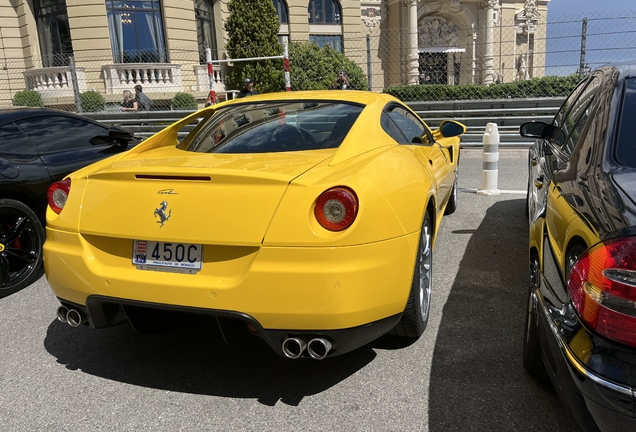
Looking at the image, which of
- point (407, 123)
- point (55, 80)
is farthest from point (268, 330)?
point (55, 80)

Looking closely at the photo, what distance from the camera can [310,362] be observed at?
2949mm

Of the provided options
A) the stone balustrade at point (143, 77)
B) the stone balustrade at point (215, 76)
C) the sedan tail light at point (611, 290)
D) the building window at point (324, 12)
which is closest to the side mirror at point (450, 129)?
the sedan tail light at point (611, 290)

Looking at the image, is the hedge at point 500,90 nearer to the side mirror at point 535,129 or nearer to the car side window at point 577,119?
the side mirror at point 535,129

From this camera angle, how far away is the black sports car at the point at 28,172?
4219mm

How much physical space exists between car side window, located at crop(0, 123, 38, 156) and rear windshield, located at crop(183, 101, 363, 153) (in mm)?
1892

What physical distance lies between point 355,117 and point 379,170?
0.73m

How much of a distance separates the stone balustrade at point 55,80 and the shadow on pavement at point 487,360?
786 inches

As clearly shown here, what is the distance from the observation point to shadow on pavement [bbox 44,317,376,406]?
2.71 metres

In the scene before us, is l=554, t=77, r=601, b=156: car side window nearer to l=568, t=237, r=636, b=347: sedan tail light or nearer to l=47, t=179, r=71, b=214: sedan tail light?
l=568, t=237, r=636, b=347: sedan tail light

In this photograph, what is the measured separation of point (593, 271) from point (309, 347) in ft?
4.09

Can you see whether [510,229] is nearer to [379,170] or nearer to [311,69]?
[379,170]

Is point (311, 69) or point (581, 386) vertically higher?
point (311, 69)

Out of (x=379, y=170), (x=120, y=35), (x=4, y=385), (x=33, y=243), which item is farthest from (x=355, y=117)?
(x=120, y=35)

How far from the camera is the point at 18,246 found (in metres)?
4.33
